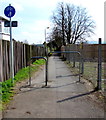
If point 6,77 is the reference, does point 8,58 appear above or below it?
above

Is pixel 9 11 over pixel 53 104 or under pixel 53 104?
over

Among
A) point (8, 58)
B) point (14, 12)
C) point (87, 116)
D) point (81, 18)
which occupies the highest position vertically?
point (81, 18)

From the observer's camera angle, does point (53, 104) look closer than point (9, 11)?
Yes

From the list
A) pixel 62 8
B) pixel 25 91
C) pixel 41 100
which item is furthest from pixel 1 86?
pixel 62 8

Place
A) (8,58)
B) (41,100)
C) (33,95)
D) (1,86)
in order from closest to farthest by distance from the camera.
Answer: (41,100)
(33,95)
(1,86)
(8,58)

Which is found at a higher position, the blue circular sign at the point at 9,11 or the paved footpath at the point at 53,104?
the blue circular sign at the point at 9,11

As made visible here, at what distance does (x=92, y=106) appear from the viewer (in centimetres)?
447

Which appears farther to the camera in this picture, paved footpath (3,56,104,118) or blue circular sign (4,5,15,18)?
blue circular sign (4,5,15,18)

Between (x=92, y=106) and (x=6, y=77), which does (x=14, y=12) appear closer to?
(x=6, y=77)

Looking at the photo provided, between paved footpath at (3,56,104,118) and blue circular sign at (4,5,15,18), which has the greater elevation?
blue circular sign at (4,5,15,18)

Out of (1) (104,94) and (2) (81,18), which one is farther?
(2) (81,18)

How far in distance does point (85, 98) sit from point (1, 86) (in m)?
2.73

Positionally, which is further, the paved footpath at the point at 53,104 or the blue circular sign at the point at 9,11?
the blue circular sign at the point at 9,11

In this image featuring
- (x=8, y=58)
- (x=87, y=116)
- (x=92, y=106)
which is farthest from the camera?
(x=8, y=58)
